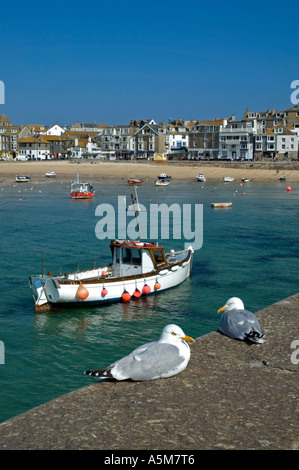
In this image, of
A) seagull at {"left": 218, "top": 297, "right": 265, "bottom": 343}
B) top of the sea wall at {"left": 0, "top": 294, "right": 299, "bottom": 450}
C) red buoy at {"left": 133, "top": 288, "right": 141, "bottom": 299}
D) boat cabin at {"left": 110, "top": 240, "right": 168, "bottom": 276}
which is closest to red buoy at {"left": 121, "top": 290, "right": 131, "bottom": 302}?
red buoy at {"left": 133, "top": 288, "right": 141, "bottom": 299}

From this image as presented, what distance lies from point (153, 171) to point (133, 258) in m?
82.4

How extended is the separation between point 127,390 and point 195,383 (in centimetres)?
107

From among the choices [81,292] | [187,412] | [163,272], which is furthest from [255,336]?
[163,272]

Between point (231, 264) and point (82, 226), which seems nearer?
point (231, 264)

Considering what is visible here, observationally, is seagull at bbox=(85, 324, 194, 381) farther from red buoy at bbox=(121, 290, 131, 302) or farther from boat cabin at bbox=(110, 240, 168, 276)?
boat cabin at bbox=(110, 240, 168, 276)

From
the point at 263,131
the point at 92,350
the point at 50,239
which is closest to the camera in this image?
the point at 92,350

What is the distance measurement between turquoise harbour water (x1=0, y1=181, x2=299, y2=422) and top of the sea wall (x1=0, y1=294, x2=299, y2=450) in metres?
5.45

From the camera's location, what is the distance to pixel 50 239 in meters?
36.1

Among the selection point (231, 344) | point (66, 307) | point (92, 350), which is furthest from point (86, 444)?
point (66, 307)

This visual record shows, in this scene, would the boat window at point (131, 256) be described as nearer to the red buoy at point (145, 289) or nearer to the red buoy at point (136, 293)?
the red buoy at point (145, 289)

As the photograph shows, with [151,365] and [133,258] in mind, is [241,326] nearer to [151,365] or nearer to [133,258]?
[151,365]

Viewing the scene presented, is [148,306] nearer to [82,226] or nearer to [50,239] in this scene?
[50,239]

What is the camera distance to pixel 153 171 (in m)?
104
